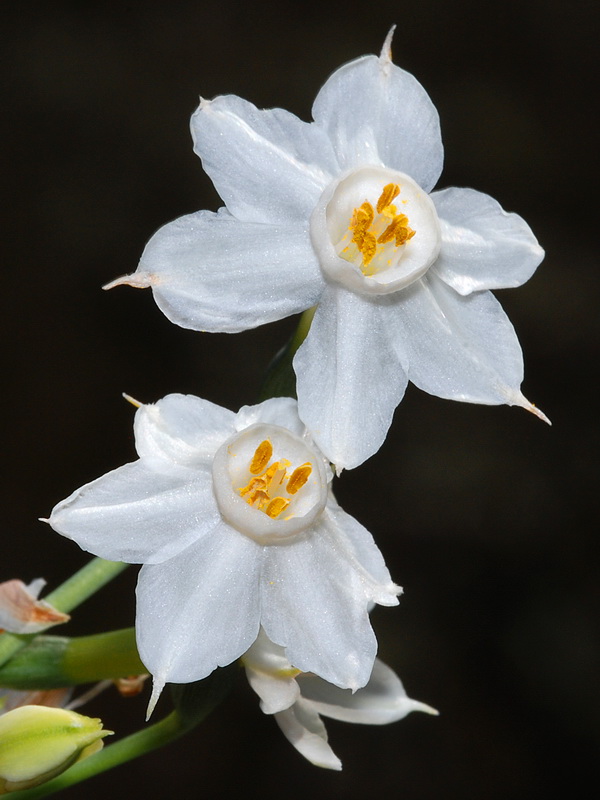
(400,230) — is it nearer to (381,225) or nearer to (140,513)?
(381,225)

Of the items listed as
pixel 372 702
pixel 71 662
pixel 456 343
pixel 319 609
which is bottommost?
pixel 372 702

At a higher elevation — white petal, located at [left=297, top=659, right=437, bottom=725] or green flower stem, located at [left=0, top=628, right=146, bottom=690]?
green flower stem, located at [left=0, top=628, right=146, bottom=690]

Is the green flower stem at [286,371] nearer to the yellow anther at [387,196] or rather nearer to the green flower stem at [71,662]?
the yellow anther at [387,196]

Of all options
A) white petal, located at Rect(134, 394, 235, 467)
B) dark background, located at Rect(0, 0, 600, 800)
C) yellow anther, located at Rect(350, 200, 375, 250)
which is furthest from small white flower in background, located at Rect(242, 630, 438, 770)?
dark background, located at Rect(0, 0, 600, 800)

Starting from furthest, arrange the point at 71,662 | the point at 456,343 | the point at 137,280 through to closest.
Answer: the point at 71,662 → the point at 456,343 → the point at 137,280

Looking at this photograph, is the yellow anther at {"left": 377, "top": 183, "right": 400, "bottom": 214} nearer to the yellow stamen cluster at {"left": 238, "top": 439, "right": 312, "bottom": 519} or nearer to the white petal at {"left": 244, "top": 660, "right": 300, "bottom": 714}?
the yellow stamen cluster at {"left": 238, "top": 439, "right": 312, "bottom": 519}

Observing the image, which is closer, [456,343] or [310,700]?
[456,343]

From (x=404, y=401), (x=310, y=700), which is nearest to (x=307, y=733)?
(x=310, y=700)
